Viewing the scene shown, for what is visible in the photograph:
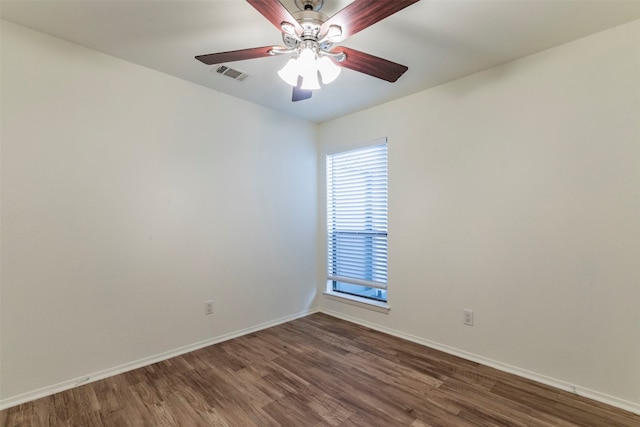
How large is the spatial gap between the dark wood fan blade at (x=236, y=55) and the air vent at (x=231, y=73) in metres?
0.73

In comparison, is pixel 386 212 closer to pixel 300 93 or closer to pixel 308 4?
pixel 300 93

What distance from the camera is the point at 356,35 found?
6.71ft

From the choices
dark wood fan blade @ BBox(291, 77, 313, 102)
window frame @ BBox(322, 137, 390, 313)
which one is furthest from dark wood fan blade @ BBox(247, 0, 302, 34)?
window frame @ BBox(322, 137, 390, 313)

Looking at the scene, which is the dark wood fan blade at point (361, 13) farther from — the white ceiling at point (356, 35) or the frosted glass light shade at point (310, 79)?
the white ceiling at point (356, 35)

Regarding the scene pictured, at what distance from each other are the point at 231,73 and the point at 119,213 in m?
1.49

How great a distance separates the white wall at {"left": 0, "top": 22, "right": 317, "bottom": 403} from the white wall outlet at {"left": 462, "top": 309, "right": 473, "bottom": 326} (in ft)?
6.45

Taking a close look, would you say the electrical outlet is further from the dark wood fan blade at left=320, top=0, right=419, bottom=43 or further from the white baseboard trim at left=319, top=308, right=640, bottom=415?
the dark wood fan blade at left=320, top=0, right=419, bottom=43

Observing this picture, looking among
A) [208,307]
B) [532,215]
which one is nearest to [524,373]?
[532,215]

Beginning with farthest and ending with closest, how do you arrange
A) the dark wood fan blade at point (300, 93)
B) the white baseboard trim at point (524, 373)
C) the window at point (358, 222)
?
the window at point (358, 222) → the dark wood fan blade at point (300, 93) → the white baseboard trim at point (524, 373)

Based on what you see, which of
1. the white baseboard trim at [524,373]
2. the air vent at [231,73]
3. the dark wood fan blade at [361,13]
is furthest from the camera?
the air vent at [231,73]

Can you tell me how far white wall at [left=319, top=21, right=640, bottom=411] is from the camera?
6.36 feet

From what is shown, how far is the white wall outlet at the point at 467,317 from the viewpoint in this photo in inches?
101

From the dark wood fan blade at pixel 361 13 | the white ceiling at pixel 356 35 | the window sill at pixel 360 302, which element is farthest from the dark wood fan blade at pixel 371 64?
the window sill at pixel 360 302

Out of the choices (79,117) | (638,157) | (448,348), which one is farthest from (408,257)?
(79,117)
